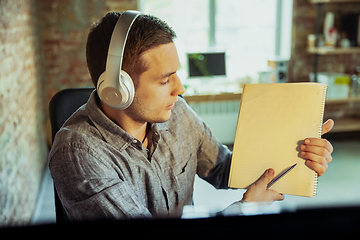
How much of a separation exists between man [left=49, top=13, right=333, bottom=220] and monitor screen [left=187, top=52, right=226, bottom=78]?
7.91ft

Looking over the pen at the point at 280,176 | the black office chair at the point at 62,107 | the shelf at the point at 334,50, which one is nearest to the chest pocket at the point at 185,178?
the pen at the point at 280,176

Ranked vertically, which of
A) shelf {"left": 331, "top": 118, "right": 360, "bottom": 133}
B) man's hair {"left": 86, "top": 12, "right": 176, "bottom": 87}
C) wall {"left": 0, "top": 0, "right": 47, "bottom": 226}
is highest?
man's hair {"left": 86, "top": 12, "right": 176, "bottom": 87}

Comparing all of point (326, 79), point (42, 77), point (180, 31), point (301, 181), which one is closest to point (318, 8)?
point (326, 79)

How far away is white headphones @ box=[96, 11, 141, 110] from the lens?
71cm

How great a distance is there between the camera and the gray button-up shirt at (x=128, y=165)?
0.70 m

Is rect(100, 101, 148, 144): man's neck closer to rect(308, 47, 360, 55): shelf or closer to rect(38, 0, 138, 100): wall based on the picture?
rect(38, 0, 138, 100): wall

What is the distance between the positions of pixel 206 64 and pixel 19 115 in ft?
6.58

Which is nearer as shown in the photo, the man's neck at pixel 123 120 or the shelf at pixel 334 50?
the man's neck at pixel 123 120

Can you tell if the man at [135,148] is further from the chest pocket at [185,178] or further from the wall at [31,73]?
the wall at [31,73]

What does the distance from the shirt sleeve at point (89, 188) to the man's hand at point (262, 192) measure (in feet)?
0.78

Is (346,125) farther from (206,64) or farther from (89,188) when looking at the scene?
(89,188)

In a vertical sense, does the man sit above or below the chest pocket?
above

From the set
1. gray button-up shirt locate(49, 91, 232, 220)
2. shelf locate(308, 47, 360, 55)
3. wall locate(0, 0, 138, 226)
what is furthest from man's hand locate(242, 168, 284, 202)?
shelf locate(308, 47, 360, 55)

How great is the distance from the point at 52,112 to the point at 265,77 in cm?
278
